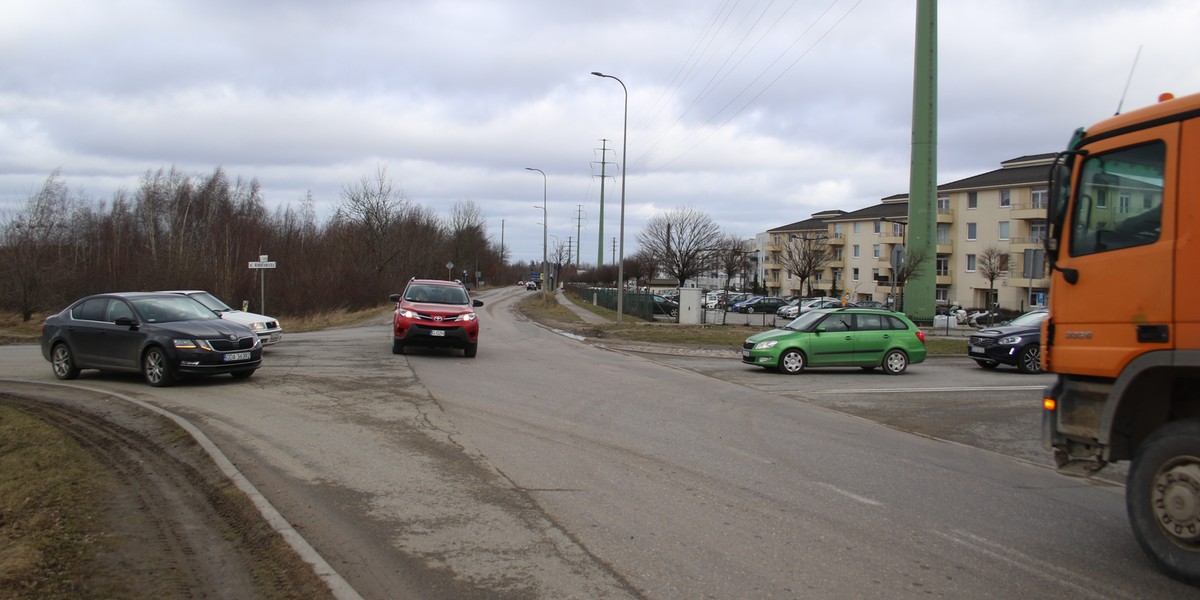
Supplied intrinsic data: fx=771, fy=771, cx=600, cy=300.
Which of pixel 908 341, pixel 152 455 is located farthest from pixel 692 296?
pixel 152 455

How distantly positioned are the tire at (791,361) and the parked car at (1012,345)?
5078mm

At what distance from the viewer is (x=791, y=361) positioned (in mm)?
17188

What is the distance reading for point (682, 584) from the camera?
4375 millimetres

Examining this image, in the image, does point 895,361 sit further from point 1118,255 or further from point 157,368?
point 157,368

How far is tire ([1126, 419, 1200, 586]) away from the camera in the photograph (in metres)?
4.53

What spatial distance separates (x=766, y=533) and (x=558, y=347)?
1817 cm

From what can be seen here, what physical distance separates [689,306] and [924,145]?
12248mm

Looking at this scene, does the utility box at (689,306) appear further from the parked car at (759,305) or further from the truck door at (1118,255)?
the truck door at (1118,255)

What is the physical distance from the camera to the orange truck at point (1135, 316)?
15.4 feet

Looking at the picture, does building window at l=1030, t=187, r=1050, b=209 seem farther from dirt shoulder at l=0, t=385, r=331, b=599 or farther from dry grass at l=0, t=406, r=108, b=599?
dry grass at l=0, t=406, r=108, b=599

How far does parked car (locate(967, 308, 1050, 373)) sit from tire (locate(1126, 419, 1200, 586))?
568 inches

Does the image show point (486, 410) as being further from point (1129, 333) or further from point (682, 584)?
point (1129, 333)

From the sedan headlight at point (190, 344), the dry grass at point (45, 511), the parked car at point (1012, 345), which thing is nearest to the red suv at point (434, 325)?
the sedan headlight at point (190, 344)

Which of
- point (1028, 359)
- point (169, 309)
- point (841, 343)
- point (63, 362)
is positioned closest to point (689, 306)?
point (841, 343)
